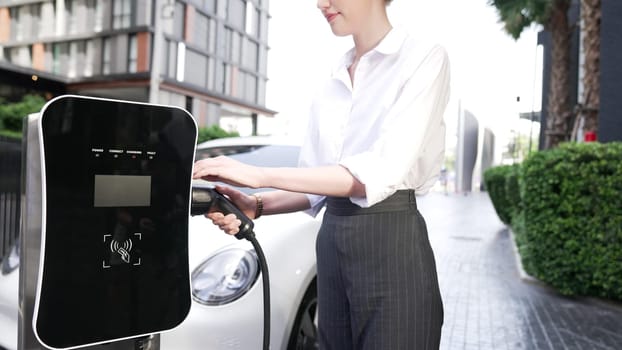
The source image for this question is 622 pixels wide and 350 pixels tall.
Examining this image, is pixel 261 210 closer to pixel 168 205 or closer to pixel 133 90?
pixel 168 205

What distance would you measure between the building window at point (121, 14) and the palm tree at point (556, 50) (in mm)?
28149

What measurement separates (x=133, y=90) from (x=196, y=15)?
21.1 feet

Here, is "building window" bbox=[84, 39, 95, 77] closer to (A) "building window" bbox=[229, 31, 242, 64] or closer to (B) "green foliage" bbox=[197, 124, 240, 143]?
(A) "building window" bbox=[229, 31, 242, 64]

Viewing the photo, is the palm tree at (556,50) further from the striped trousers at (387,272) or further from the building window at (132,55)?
the building window at (132,55)

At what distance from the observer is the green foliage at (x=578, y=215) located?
4215 mm

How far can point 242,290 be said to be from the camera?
1.82 metres

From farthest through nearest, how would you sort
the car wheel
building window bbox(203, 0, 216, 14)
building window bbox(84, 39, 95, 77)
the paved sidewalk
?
1. building window bbox(203, 0, 216, 14)
2. building window bbox(84, 39, 95, 77)
3. the paved sidewalk
4. the car wheel

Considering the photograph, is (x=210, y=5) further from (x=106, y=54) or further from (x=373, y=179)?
(x=373, y=179)

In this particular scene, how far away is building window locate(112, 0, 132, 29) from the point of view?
34000 millimetres

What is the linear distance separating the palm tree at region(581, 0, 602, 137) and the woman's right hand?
7376mm

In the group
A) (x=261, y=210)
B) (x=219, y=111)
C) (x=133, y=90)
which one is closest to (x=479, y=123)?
(x=219, y=111)

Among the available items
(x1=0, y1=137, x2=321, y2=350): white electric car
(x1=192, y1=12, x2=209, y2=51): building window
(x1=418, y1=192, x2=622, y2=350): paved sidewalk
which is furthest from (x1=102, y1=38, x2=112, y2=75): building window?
(x1=0, y1=137, x2=321, y2=350): white electric car

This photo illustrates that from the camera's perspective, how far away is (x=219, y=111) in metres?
39.1

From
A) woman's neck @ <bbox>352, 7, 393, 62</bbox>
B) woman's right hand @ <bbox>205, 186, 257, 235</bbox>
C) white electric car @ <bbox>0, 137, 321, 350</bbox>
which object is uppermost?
woman's neck @ <bbox>352, 7, 393, 62</bbox>
